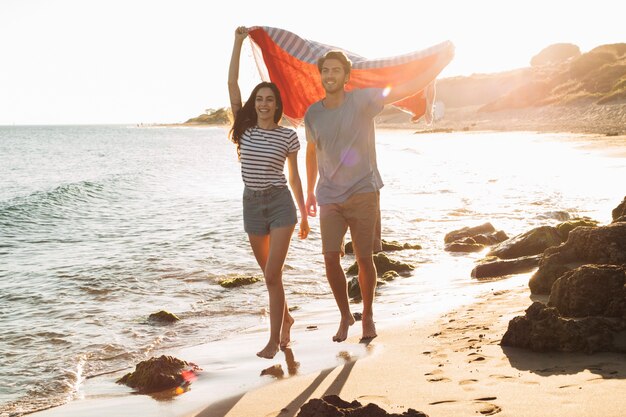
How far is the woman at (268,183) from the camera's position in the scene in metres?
5.59

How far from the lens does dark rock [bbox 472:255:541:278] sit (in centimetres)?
927

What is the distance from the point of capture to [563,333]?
501cm

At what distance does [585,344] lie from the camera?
4.94m

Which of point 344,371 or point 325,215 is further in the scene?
point 325,215

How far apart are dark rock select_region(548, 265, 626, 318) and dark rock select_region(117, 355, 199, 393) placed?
10.9ft

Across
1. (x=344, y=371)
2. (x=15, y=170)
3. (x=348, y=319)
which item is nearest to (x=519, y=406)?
(x=344, y=371)

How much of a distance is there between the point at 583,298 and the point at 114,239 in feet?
42.4

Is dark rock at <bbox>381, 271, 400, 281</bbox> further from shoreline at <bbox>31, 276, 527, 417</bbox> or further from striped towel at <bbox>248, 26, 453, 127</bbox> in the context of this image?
striped towel at <bbox>248, 26, 453, 127</bbox>

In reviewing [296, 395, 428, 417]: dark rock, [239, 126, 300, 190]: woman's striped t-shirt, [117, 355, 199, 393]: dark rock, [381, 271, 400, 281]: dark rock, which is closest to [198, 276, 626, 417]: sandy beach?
[296, 395, 428, 417]: dark rock

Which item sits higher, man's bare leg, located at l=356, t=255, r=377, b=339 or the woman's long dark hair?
the woman's long dark hair

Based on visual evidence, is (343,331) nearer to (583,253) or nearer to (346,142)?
(346,142)

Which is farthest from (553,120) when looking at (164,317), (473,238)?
(164,317)

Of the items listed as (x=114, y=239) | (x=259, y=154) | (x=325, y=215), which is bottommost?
(x=114, y=239)

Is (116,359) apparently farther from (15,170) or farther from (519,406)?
(15,170)
